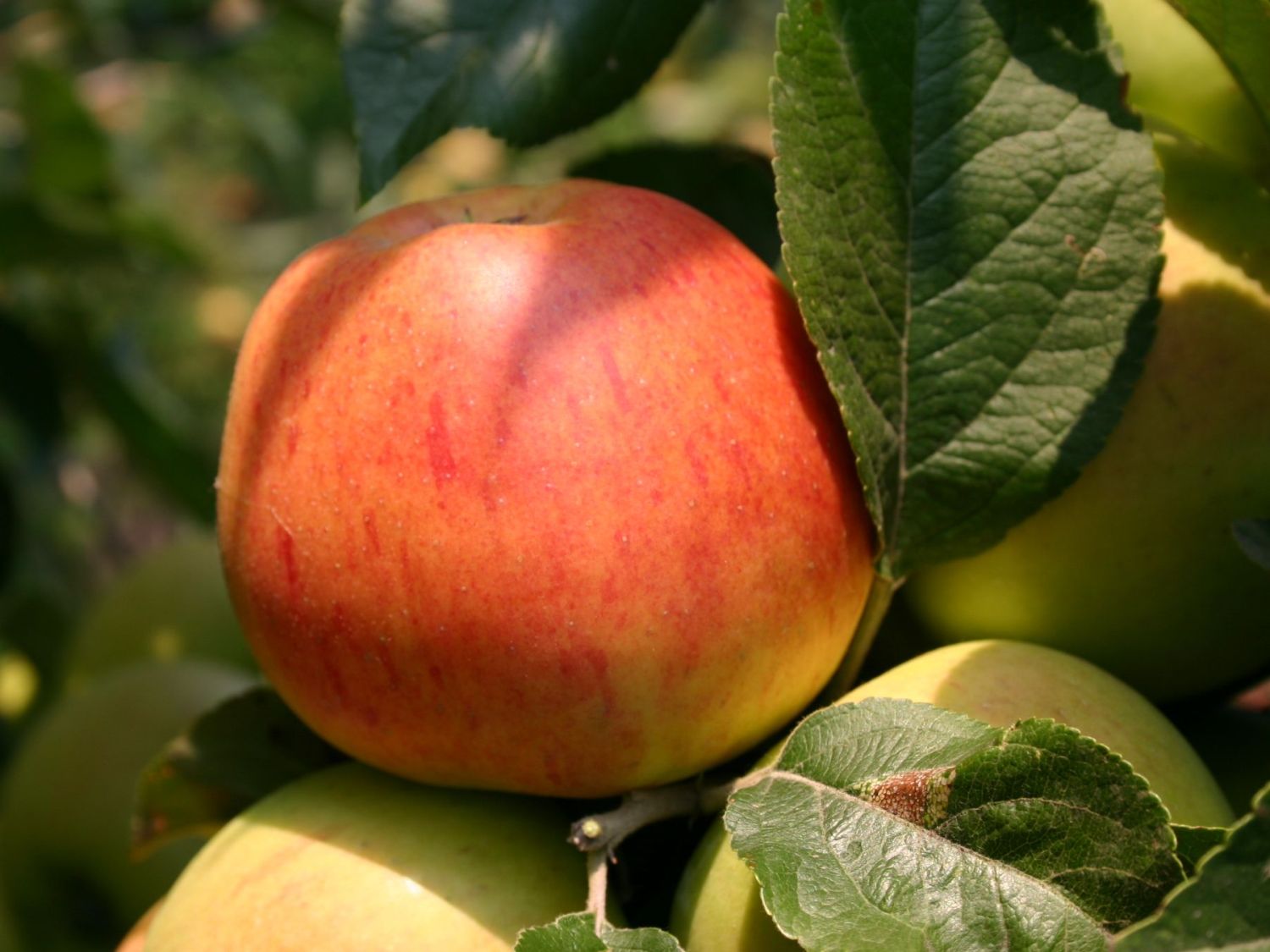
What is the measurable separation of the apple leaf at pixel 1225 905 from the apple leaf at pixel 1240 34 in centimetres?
34

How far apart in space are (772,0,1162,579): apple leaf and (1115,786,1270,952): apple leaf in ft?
0.74

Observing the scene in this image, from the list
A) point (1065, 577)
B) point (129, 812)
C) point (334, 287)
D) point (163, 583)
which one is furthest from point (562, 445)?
point (163, 583)

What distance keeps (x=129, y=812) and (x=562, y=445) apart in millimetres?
685

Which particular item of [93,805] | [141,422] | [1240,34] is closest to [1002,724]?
[1240,34]

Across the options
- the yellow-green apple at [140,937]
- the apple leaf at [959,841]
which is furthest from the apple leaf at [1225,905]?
the yellow-green apple at [140,937]

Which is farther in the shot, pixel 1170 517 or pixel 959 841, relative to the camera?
pixel 1170 517

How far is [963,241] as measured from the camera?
1.99 feet

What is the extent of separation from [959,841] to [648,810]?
6.0 inches

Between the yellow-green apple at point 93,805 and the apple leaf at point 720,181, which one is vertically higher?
the apple leaf at point 720,181

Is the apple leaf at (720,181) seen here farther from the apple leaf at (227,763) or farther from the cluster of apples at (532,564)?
the apple leaf at (227,763)

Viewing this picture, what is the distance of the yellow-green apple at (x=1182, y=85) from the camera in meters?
0.67

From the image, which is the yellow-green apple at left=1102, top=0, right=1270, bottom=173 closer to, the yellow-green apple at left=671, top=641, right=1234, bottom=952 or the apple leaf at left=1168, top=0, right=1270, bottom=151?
the apple leaf at left=1168, top=0, right=1270, bottom=151

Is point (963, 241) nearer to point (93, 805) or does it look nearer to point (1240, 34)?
point (1240, 34)

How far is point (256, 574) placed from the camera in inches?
23.4
